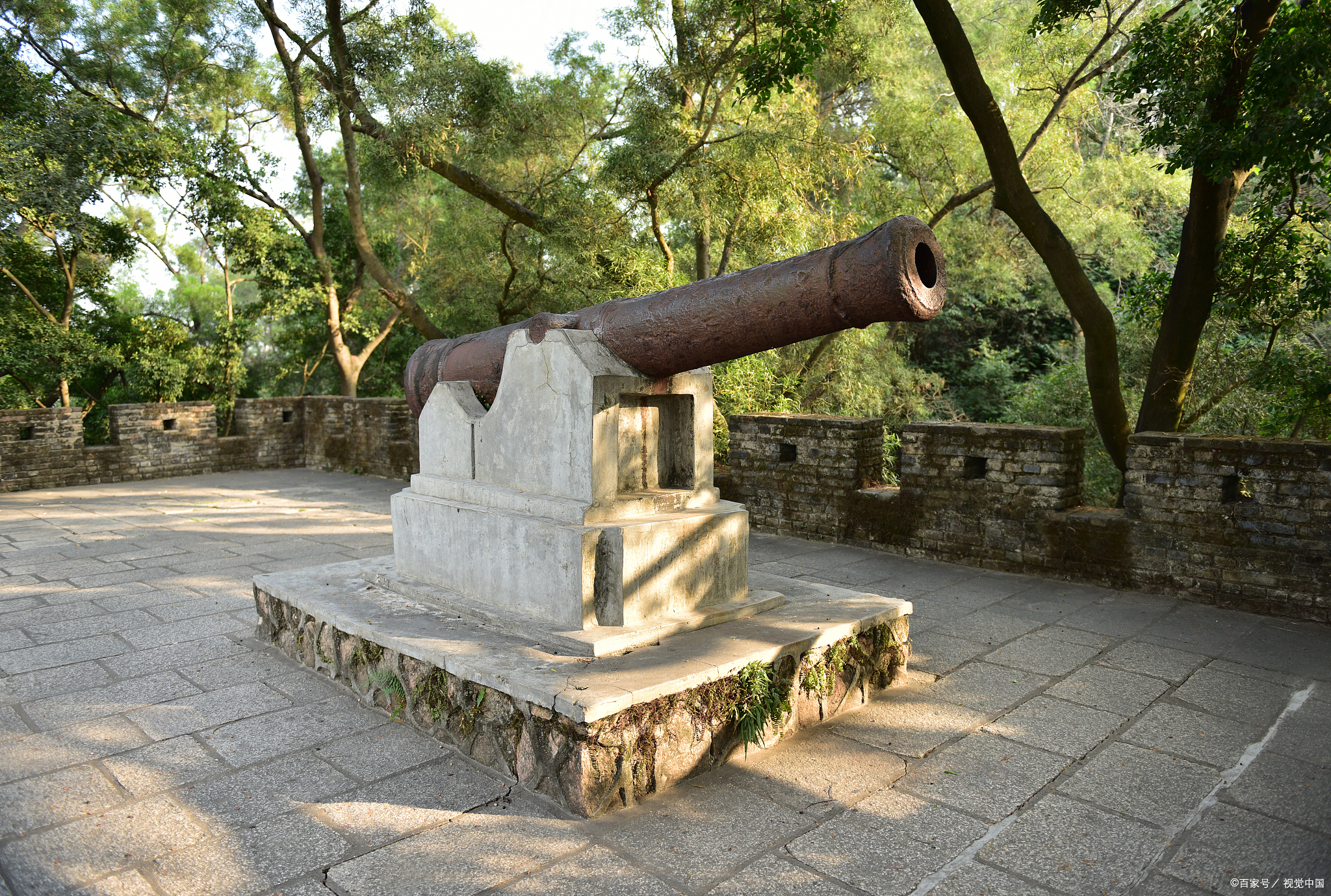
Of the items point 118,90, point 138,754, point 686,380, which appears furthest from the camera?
point 118,90

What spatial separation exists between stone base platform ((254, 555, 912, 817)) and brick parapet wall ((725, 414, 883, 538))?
8.08 feet

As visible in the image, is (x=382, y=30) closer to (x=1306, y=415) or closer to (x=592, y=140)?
(x=592, y=140)

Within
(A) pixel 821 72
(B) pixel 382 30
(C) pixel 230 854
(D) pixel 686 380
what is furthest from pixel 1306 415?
(B) pixel 382 30

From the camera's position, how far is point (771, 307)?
2.79m

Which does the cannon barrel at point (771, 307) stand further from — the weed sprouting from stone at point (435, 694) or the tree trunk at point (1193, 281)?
the tree trunk at point (1193, 281)

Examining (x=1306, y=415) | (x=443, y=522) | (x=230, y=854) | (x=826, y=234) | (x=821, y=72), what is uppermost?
(x=821, y=72)

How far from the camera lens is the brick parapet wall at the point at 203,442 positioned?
1012cm

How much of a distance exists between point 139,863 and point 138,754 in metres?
0.81

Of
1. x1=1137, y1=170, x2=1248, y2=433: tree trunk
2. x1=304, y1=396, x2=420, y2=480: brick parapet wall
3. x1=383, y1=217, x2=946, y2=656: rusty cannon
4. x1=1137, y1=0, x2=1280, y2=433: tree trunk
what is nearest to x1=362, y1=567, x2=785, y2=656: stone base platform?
x1=383, y1=217, x2=946, y2=656: rusty cannon

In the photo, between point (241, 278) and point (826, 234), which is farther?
point (241, 278)

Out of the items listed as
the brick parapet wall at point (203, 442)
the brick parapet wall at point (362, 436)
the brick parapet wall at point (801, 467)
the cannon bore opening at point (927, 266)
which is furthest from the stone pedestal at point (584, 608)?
the brick parapet wall at point (203, 442)

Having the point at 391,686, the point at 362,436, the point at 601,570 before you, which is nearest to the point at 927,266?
the point at 601,570

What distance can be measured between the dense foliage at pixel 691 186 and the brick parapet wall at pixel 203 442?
1334 mm

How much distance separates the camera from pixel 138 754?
3002 mm
